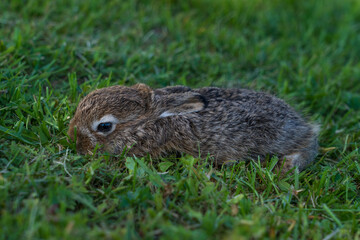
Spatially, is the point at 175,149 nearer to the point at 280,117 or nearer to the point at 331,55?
the point at 280,117

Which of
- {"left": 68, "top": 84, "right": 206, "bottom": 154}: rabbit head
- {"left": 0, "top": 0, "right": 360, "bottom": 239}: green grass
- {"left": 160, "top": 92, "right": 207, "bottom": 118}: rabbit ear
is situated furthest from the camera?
{"left": 160, "top": 92, "right": 207, "bottom": 118}: rabbit ear

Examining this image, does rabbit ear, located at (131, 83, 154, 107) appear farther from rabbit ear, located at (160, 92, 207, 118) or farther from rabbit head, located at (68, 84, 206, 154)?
rabbit ear, located at (160, 92, 207, 118)

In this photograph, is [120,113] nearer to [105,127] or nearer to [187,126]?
[105,127]

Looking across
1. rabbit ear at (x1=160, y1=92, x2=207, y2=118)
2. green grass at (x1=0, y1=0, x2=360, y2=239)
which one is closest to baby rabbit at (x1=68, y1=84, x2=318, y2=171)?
rabbit ear at (x1=160, y1=92, x2=207, y2=118)

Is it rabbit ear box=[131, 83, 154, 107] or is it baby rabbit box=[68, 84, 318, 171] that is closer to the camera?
baby rabbit box=[68, 84, 318, 171]

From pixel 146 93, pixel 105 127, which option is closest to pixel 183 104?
pixel 146 93

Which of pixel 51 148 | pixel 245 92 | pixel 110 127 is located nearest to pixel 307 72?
pixel 245 92

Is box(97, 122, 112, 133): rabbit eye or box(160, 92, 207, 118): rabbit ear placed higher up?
box(160, 92, 207, 118): rabbit ear

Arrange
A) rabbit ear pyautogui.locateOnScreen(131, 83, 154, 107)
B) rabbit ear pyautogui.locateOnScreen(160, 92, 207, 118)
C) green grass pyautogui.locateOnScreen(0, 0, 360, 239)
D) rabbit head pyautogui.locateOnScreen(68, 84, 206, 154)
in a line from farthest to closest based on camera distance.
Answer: rabbit ear pyautogui.locateOnScreen(131, 83, 154, 107)
rabbit ear pyautogui.locateOnScreen(160, 92, 207, 118)
rabbit head pyautogui.locateOnScreen(68, 84, 206, 154)
green grass pyautogui.locateOnScreen(0, 0, 360, 239)
